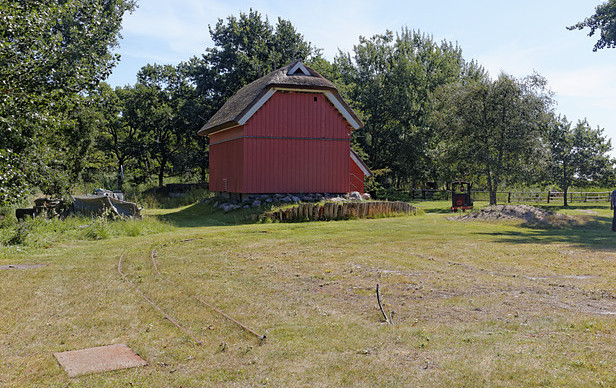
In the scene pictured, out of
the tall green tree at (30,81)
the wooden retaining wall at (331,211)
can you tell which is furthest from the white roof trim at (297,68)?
the tall green tree at (30,81)

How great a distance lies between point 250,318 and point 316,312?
1068mm

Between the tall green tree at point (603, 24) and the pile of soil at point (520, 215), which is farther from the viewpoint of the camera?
the tall green tree at point (603, 24)

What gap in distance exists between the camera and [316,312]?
8.69m

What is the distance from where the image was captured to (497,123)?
109 ft

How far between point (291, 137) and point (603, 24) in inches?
773

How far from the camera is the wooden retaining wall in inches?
1003

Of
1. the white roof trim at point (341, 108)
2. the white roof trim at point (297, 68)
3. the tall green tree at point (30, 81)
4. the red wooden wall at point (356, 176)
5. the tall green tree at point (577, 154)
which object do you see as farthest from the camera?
Answer: the tall green tree at point (577, 154)

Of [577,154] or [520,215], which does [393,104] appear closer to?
[577,154]

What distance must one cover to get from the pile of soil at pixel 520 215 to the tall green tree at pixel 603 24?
12.8 m

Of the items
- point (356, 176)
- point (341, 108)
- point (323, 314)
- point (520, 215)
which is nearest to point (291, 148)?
point (341, 108)

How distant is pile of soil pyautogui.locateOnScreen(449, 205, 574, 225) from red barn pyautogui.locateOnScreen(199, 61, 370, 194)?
318 inches

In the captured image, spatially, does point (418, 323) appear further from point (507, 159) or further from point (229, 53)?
point (229, 53)

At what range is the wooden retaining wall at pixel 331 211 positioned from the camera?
25484 millimetres

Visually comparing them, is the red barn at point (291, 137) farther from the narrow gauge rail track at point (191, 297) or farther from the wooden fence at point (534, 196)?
the wooden fence at point (534, 196)
